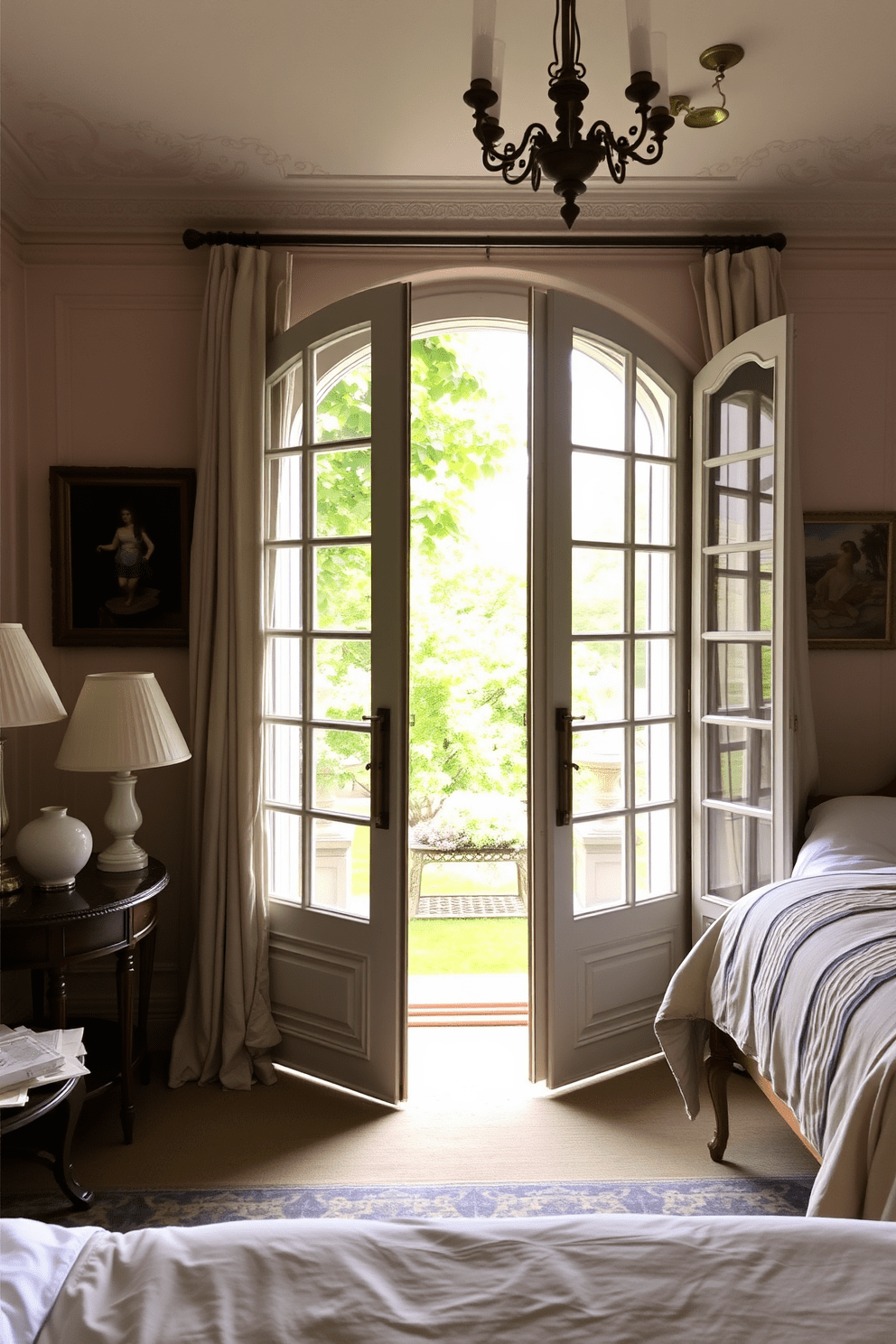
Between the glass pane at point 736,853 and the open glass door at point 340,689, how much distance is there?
121 centimetres

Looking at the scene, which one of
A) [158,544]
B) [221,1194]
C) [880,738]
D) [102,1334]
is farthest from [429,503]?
[102,1334]

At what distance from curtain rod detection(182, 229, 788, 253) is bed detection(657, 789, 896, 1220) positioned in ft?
7.09

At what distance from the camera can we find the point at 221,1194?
2555mm

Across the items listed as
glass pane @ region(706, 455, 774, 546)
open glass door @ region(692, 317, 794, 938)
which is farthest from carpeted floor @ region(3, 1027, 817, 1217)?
glass pane @ region(706, 455, 774, 546)

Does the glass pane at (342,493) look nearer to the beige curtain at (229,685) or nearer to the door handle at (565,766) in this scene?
the beige curtain at (229,685)

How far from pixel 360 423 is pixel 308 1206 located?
2.48 metres

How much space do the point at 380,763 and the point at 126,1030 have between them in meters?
1.15

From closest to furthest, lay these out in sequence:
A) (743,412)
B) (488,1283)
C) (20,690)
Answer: (488,1283) < (20,690) < (743,412)

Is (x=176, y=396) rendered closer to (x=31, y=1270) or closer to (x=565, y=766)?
(x=565, y=766)

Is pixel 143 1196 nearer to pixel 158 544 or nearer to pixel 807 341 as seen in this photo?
pixel 158 544

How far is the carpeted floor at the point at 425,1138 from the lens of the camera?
8.73ft

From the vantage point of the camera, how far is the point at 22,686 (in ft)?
8.54

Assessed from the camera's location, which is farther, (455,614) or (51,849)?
(455,614)

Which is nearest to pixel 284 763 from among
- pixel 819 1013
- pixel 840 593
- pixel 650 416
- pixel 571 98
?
pixel 650 416
